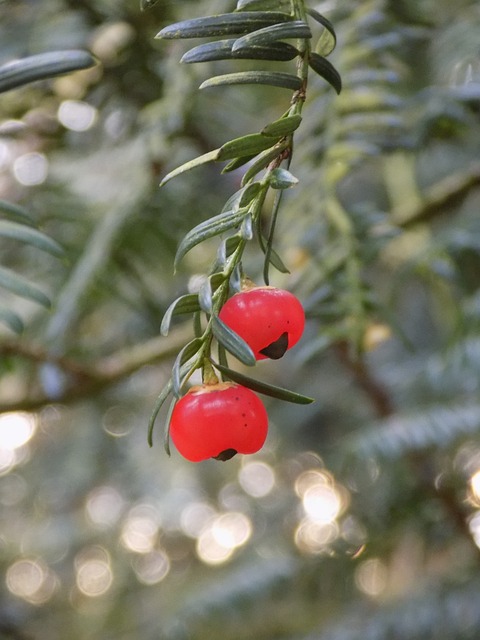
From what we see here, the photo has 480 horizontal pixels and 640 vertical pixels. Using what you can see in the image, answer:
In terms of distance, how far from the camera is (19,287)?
0.46 m

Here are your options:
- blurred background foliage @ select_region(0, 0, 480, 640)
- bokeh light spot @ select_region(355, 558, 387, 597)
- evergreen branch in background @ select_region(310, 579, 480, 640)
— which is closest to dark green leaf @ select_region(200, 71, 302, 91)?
blurred background foliage @ select_region(0, 0, 480, 640)

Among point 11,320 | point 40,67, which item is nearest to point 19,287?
point 11,320

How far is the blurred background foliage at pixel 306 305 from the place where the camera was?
83 centimetres

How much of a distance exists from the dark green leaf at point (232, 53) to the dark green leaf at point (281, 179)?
0.07 metres

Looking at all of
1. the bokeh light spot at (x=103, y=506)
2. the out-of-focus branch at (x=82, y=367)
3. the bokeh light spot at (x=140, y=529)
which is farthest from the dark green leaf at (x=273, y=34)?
the bokeh light spot at (x=103, y=506)

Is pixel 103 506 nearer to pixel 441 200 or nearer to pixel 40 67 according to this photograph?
pixel 441 200

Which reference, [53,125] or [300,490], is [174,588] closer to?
[300,490]

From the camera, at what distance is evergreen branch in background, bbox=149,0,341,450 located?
318mm

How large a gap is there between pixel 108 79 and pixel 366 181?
77cm

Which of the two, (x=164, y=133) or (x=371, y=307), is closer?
(x=371, y=307)

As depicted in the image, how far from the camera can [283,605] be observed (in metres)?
1.70

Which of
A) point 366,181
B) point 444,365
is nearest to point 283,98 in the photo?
point 366,181

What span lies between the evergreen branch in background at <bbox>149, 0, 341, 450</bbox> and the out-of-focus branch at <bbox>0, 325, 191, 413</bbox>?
21.3 inches

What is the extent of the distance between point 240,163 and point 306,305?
0.39m
